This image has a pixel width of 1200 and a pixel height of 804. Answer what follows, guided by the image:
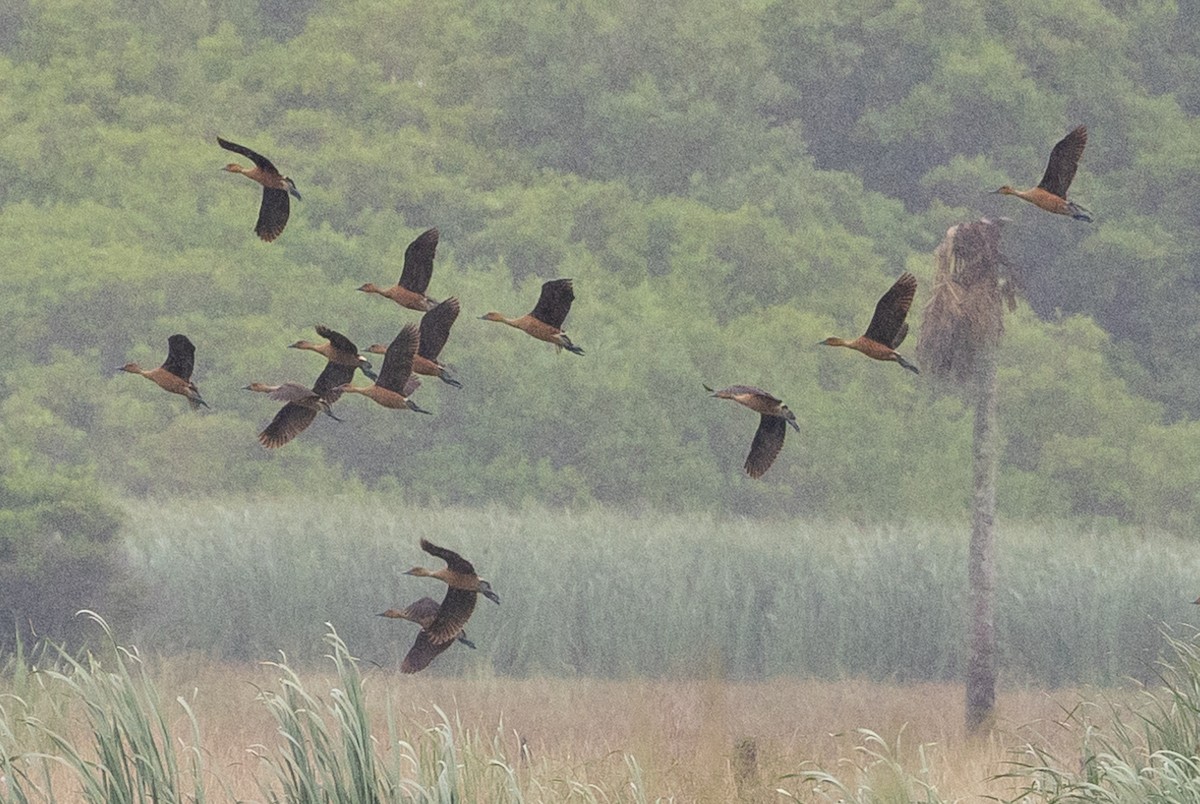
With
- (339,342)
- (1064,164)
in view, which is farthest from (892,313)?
(339,342)

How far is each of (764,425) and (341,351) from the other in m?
1.14

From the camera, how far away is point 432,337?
570cm

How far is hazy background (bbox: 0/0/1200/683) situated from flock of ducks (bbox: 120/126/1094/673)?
14799 millimetres

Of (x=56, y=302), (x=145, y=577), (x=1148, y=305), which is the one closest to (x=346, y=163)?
(x=56, y=302)

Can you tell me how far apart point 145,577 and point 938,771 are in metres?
8.77

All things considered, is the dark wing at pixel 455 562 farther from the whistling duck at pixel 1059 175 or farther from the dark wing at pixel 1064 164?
the dark wing at pixel 1064 164

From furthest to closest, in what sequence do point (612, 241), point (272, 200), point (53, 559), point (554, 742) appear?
1. point (612, 241)
2. point (53, 559)
3. point (554, 742)
4. point (272, 200)

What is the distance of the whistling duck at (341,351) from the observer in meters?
5.32

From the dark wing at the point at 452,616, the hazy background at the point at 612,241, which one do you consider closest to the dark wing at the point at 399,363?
the dark wing at the point at 452,616

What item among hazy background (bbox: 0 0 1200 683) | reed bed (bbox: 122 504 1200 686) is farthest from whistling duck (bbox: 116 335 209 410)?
hazy background (bbox: 0 0 1200 683)

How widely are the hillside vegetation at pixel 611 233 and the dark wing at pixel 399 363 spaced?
1882cm

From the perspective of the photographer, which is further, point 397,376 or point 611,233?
point 611,233

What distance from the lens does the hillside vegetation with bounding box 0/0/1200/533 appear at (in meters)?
28.8

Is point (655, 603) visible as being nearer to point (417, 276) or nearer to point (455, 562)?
point (417, 276)
